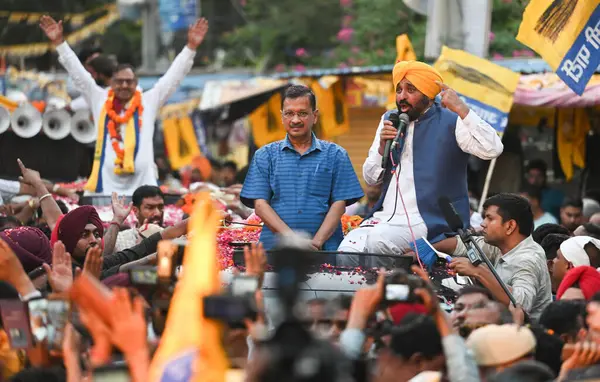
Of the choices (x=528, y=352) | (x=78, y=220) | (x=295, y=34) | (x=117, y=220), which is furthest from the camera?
(x=295, y=34)

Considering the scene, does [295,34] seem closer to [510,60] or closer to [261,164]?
[510,60]

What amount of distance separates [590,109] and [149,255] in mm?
9195

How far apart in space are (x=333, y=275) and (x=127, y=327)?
2305 millimetres

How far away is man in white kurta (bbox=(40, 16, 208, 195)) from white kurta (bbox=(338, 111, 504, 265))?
378cm

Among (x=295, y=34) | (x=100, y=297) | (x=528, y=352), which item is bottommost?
(x=528, y=352)

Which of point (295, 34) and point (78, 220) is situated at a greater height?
point (295, 34)

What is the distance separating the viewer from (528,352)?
18.3 feet

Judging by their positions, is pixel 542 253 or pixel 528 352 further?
pixel 542 253

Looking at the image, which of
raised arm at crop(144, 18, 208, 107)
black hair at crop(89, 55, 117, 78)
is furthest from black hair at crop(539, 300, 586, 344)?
black hair at crop(89, 55, 117, 78)

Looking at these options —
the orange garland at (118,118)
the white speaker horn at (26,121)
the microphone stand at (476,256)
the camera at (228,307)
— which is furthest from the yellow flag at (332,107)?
the camera at (228,307)

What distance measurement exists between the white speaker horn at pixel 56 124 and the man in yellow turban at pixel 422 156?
6145mm

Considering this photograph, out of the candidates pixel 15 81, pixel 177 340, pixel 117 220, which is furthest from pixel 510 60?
pixel 177 340

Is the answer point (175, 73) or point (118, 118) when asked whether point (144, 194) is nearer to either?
point (118, 118)

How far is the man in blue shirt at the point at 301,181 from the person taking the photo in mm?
7961
